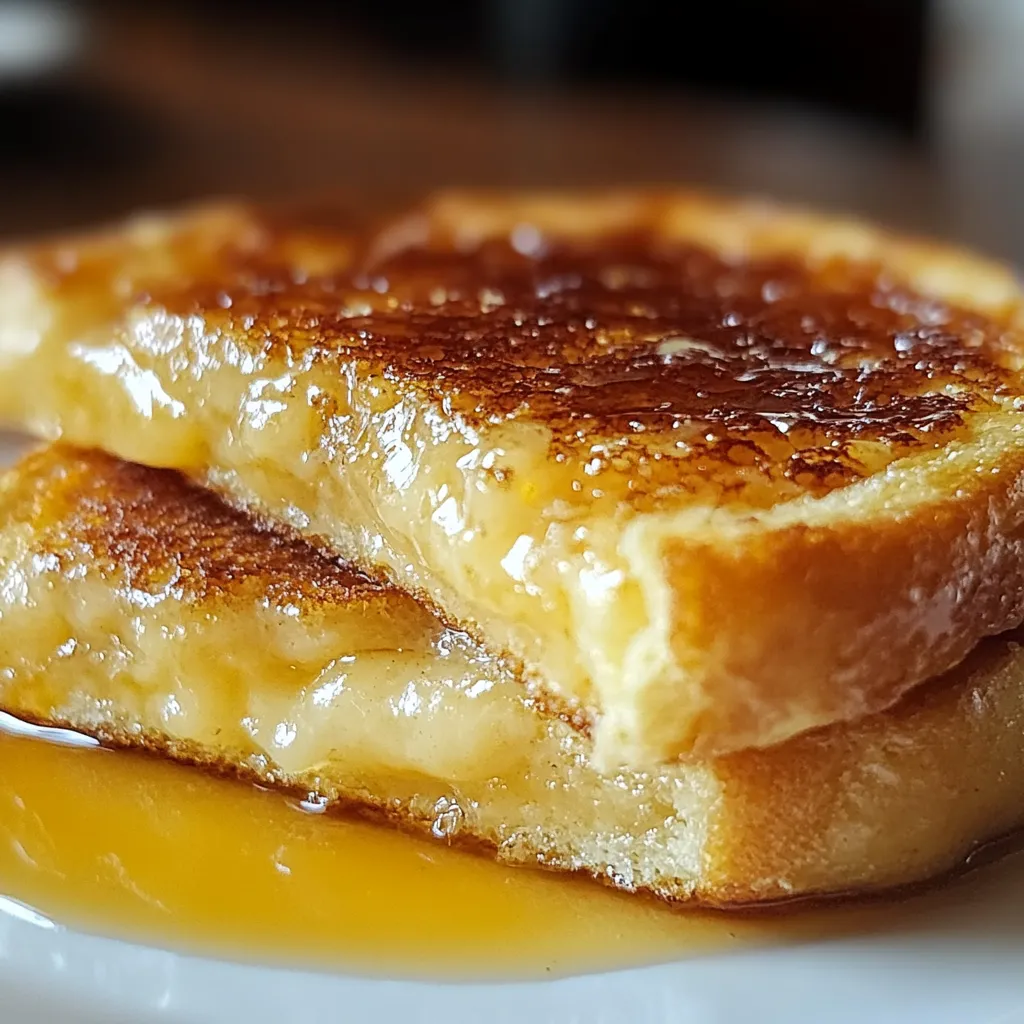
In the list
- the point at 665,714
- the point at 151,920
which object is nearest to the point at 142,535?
the point at 151,920

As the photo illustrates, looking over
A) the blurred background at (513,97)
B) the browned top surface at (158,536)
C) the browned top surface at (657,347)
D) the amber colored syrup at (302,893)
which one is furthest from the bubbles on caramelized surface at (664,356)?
the blurred background at (513,97)

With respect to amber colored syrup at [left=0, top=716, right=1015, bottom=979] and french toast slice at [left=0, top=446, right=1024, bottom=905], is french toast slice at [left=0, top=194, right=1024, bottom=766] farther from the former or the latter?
amber colored syrup at [left=0, top=716, right=1015, bottom=979]

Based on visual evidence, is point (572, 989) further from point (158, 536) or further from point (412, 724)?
point (158, 536)

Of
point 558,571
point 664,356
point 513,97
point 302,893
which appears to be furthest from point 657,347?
point 513,97

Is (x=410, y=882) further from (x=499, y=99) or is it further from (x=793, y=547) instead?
(x=499, y=99)

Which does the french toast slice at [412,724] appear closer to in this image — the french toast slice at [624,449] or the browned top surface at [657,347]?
the french toast slice at [624,449]
